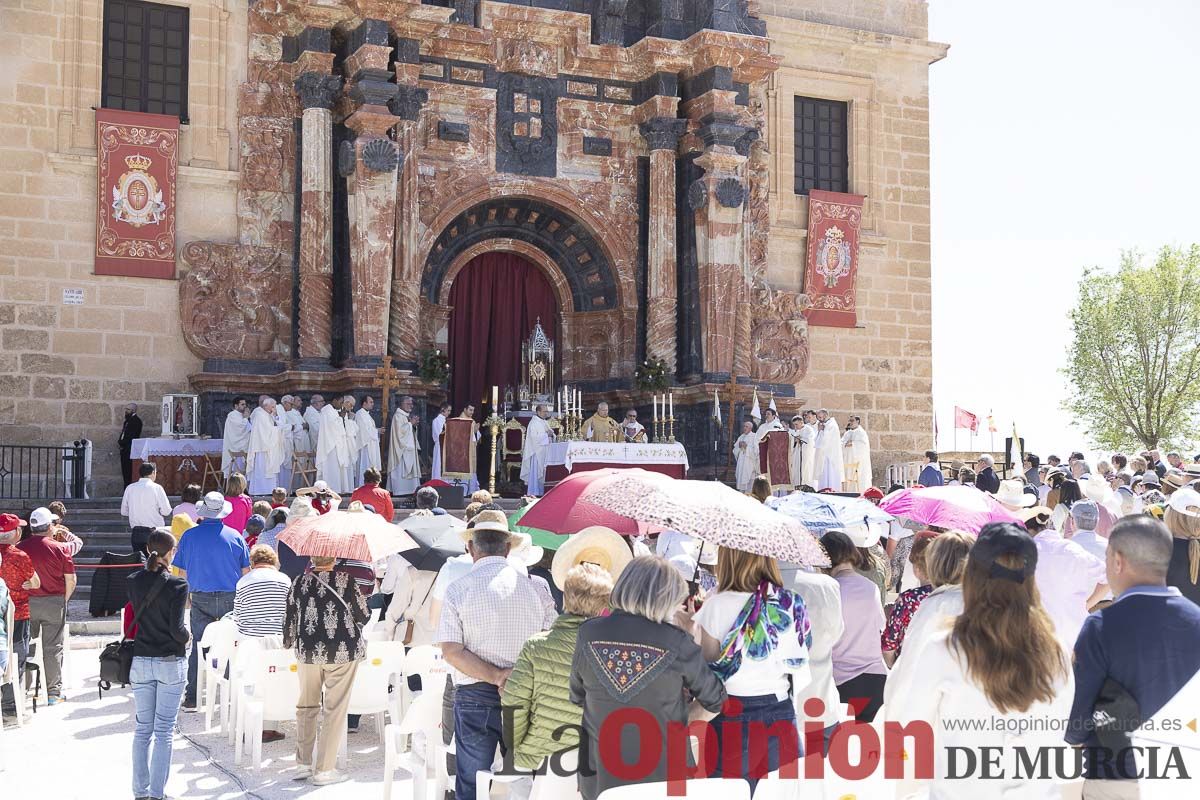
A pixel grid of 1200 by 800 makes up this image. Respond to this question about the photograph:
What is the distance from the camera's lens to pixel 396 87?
843 inches

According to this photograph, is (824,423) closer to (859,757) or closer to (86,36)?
(86,36)

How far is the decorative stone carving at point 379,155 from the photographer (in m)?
21.0

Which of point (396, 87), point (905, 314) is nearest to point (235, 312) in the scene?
point (396, 87)

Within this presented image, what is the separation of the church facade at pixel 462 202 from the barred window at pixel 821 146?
5cm

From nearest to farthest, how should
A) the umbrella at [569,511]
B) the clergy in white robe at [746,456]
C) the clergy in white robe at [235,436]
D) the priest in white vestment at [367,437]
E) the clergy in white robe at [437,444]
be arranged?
the umbrella at [569,511] → the clergy in white robe at [235,436] → the priest in white vestment at [367,437] → the clergy in white robe at [437,444] → the clergy in white robe at [746,456]

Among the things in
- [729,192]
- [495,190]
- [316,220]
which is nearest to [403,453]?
[316,220]

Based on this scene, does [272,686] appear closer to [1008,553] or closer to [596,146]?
[1008,553]

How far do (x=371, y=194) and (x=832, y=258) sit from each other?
9.40 m

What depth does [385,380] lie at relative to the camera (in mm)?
20891

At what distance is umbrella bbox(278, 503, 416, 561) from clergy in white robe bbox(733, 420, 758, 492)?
13924 mm

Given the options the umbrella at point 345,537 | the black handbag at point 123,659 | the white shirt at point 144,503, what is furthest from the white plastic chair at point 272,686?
the white shirt at point 144,503

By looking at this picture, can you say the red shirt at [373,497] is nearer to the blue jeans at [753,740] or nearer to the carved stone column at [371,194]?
the carved stone column at [371,194]

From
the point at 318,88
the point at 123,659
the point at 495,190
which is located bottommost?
the point at 123,659

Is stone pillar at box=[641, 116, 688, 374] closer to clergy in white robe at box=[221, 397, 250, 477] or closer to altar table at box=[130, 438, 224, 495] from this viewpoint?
clergy in white robe at box=[221, 397, 250, 477]
